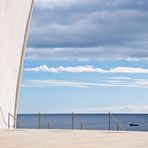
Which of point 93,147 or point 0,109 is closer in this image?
point 93,147

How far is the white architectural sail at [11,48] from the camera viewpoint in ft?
80.7

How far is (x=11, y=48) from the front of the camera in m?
25.5

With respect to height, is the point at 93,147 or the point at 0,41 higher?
the point at 0,41

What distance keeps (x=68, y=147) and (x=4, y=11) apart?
41.7ft

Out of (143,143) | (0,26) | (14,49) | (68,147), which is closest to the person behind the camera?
(68,147)

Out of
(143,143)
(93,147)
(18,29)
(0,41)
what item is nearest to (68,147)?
(93,147)

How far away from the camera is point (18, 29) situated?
85.5 ft

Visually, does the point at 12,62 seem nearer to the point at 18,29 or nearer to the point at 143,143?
the point at 18,29

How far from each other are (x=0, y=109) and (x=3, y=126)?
898 mm

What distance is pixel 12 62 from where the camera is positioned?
1021 inches

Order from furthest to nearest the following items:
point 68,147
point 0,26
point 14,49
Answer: point 14,49 < point 0,26 < point 68,147

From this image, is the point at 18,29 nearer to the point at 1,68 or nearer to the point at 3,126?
the point at 1,68

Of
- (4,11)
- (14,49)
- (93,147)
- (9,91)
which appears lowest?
(93,147)

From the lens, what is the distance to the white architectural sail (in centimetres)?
2461
